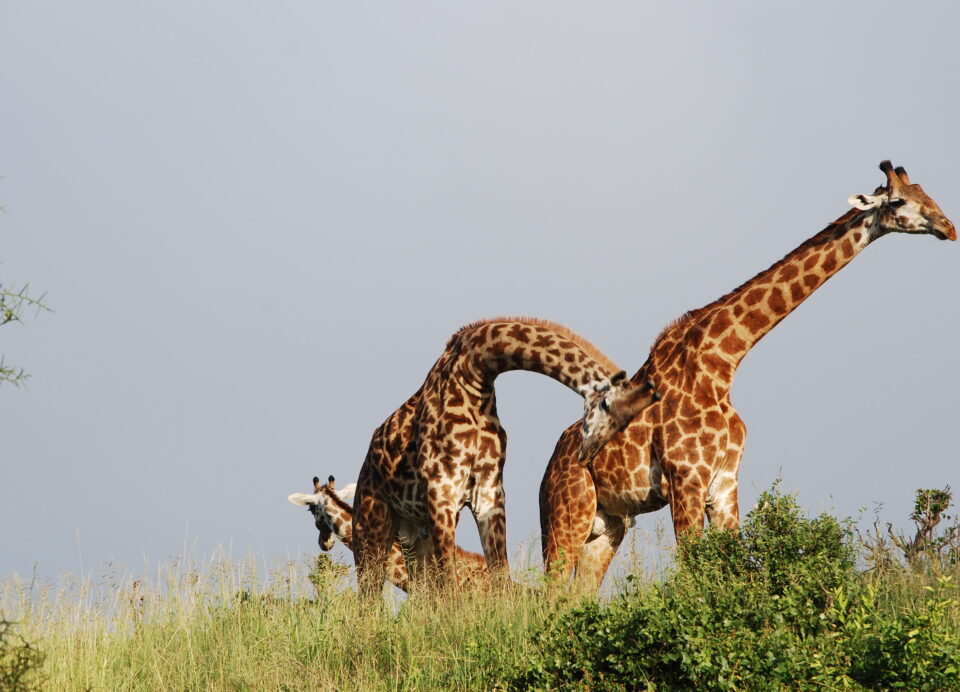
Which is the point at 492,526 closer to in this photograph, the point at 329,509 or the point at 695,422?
the point at 695,422

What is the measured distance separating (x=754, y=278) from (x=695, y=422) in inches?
71.1

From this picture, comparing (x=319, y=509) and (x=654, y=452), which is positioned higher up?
(x=319, y=509)

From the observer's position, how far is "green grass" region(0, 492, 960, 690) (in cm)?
693

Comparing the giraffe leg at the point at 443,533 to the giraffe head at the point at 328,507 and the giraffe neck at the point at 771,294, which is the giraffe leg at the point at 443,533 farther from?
the giraffe head at the point at 328,507

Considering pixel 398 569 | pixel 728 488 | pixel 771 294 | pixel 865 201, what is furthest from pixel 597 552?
pixel 865 201

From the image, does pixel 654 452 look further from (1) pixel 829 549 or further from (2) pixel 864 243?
(2) pixel 864 243

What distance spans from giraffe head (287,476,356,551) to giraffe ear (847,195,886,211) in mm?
7344

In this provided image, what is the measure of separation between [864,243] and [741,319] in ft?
4.60

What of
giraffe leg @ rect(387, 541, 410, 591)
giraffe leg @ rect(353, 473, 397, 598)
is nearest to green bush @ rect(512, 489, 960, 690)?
giraffe leg @ rect(353, 473, 397, 598)

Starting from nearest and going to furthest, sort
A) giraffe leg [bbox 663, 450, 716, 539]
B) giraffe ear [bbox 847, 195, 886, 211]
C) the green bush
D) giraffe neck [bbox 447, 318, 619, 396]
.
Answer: the green bush < giraffe leg [bbox 663, 450, 716, 539] < giraffe neck [bbox 447, 318, 619, 396] < giraffe ear [bbox 847, 195, 886, 211]

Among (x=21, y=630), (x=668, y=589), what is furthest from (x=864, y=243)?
(x=21, y=630)

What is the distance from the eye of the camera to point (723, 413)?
10.7m

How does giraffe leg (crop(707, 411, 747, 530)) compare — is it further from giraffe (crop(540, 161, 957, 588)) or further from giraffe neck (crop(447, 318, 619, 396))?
giraffe neck (crop(447, 318, 619, 396))

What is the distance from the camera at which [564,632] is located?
24.8 feet
